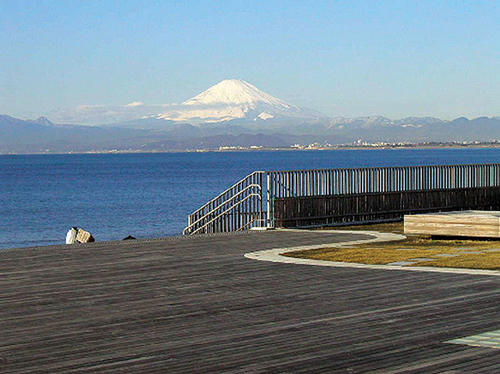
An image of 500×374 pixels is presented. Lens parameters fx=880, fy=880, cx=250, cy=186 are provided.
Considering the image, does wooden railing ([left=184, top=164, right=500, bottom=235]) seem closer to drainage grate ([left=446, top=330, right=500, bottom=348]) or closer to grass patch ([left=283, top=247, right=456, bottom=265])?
grass patch ([left=283, top=247, right=456, bottom=265])

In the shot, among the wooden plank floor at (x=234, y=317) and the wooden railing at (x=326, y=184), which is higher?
the wooden railing at (x=326, y=184)

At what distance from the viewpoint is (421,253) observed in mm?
13883

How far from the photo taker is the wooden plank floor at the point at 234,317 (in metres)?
6.64

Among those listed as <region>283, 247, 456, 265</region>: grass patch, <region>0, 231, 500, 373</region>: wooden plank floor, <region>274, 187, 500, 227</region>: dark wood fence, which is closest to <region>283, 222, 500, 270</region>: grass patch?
<region>283, 247, 456, 265</region>: grass patch

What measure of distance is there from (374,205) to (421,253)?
7.91 meters

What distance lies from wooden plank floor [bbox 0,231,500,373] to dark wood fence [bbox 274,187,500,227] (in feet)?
22.5

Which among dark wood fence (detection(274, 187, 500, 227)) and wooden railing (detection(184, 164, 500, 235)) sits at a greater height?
wooden railing (detection(184, 164, 500, 235))

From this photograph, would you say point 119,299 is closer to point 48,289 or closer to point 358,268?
point 48,289

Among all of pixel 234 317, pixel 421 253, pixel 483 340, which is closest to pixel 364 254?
pixel 421 253

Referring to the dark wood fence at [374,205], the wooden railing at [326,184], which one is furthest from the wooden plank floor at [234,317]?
the wooden railing at [326,184]

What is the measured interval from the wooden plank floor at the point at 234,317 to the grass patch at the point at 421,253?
3.71 feet

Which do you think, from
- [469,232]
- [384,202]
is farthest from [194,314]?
[384,202]

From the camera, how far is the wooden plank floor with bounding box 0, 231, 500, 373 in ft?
21.8

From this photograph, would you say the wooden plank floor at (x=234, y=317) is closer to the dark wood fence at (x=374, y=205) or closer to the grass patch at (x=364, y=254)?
the grass patch at (x=364, y=254)
